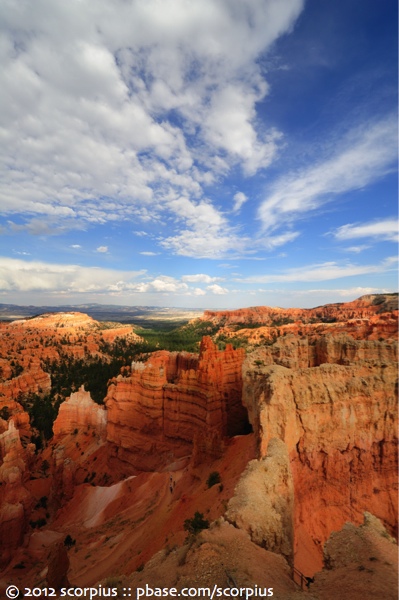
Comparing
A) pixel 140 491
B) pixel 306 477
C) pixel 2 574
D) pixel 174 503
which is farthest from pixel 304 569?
pixel 2 574

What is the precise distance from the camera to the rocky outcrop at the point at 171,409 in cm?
2427

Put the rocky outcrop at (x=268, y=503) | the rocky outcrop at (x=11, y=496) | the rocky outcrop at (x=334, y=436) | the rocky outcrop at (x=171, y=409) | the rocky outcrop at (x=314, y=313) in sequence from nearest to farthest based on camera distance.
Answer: the rocky outcrop at (x=268, y=503), the rocky outcrop at (x=334, y=436), the rocky outcrop at (x=11, y=496), the rocky outcrop at (x=171, y=409), the rocky outcrop at (x=314, y=313)

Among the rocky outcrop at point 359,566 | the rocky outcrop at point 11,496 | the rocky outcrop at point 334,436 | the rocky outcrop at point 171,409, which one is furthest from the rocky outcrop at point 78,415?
the rocky outcrop at point 359,566

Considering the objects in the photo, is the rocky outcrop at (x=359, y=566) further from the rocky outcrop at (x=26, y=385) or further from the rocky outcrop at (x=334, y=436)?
the rocky outcrop at (x=26, y=385)

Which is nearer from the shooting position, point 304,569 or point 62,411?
point 304,569

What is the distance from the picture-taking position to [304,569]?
11.0 meters

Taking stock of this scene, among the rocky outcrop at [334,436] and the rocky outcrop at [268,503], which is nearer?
the rocky outcrop at [268,503]

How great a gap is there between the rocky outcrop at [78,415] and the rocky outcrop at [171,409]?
223 inches

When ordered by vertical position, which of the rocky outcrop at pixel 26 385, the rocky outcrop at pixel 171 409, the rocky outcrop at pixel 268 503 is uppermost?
the rocky outcrop at pixel 268 503

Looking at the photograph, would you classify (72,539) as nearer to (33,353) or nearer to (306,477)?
(306,477)

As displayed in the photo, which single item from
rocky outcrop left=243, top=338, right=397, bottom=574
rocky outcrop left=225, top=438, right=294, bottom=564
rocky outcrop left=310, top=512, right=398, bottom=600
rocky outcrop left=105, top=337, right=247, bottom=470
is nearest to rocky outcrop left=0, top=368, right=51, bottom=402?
rocky outcrop left=105, top=337, right=247, bottom=470

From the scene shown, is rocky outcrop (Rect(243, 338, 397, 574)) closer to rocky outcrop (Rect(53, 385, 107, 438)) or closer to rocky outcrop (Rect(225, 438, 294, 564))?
rocky outcrop (Rect(225, 438, 294, 564))

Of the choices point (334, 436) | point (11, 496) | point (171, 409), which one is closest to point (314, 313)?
point (171, 409)

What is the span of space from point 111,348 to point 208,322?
259 ft
